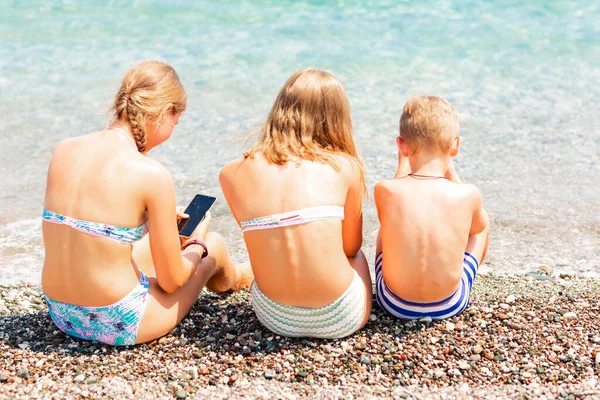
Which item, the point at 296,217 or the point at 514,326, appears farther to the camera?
the point at 514,326

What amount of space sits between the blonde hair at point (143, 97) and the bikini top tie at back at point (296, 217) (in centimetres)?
70

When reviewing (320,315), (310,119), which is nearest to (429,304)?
(320,315)

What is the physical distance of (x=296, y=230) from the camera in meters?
3.23

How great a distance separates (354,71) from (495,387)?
7.61m

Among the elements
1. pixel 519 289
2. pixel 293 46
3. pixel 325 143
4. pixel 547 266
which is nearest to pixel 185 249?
pixel 325 143

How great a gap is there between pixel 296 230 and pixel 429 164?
815mm

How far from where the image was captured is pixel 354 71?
10.2m

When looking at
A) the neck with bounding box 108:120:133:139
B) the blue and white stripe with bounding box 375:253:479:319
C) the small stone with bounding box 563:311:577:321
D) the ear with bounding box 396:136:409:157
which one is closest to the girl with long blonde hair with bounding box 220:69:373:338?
the blue and white stripe with bounding box 375:253:479:319

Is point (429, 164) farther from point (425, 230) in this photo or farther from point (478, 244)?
point (478, 244)

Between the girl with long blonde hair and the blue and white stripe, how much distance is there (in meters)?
0.11

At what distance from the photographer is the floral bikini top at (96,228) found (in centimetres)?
313

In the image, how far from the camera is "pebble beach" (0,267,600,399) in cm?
309

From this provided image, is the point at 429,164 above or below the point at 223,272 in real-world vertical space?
above

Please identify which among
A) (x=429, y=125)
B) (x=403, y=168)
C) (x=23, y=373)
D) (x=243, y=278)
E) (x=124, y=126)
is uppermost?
(x=124, y=126)
